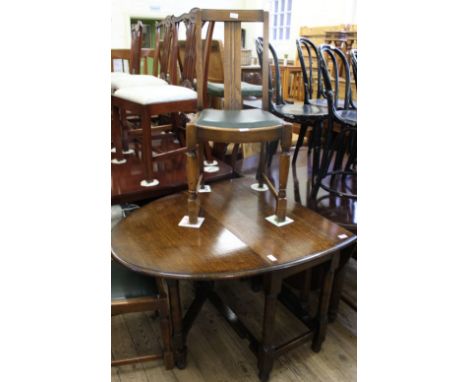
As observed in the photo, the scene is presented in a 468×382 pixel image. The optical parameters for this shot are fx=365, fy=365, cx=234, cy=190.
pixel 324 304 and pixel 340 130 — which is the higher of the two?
pixel 340 130

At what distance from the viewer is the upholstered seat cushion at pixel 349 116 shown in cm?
178

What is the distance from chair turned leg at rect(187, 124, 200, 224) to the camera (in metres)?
1.47

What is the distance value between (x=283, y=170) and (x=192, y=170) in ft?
1.24

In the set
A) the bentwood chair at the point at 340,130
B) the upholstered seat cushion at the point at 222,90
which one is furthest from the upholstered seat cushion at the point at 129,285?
the upholstered seat cushion at the point at 222,90

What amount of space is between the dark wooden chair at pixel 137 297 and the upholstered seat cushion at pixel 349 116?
3.83ft

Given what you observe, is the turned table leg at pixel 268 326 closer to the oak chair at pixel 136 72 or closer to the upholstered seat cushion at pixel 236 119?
the upholstered seat cushion at pixel 236 119

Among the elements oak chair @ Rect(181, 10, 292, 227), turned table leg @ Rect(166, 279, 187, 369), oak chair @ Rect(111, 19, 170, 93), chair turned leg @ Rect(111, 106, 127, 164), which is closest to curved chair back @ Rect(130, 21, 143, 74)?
oak chair @ Rect(111, 19, 170, 93)

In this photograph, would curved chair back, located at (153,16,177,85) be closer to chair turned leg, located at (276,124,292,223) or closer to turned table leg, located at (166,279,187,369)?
chair turned leg, located at (276,124,292,223)

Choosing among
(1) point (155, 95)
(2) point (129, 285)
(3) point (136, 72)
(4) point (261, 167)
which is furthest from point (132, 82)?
(2) point (129, 285)

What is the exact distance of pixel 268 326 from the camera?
1.37m

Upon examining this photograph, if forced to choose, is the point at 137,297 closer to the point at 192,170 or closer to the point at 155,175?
the point at 192,170

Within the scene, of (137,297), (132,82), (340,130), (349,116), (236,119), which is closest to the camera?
(137,297)
